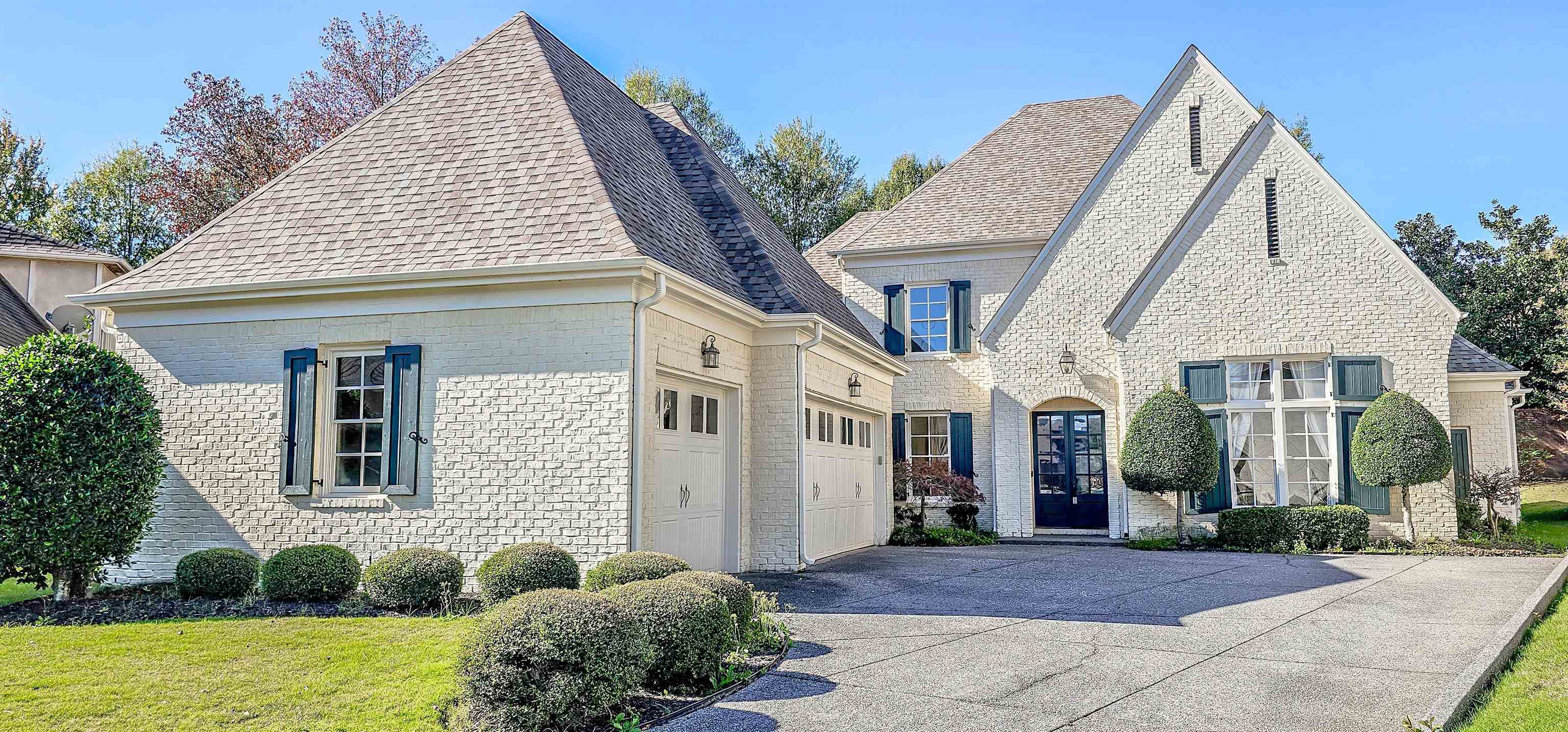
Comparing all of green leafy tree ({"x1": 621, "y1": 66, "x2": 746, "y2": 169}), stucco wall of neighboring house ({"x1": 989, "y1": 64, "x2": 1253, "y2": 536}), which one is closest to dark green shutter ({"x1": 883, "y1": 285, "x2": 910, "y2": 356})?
stucco wall of neighboring house ({"x1": 989, "y1": 64, "x2": 1253, "y2": 536})

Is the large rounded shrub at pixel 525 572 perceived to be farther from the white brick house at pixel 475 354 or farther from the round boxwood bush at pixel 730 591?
the round boxwood bush at pixel 730 591

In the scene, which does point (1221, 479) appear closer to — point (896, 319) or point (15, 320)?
point (896, 319)

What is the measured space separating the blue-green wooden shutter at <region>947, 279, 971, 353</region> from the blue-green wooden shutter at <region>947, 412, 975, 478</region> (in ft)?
4.42

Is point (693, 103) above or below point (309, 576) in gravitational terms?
above

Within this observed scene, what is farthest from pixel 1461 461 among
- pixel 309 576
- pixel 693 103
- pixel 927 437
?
pixel 693 103

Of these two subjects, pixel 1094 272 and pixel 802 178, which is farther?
pixel 802 178

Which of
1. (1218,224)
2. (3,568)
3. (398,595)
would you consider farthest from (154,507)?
(1218,224)

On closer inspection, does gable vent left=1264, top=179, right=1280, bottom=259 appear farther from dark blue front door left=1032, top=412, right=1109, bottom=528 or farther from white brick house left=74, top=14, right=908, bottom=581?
white brick house left=74, top=14, right=908, bottom=581

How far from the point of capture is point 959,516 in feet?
58.0

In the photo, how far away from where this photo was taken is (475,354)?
9.27 metres

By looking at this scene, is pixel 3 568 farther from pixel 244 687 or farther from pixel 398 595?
pixel 244 687

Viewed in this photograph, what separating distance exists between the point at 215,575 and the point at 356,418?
6.16 ft

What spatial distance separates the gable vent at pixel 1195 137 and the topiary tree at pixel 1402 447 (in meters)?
5.18

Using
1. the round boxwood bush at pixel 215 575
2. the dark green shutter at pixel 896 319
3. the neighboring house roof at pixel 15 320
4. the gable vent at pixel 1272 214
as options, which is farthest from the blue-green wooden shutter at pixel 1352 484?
the neighboring house roof at pixel 15 320
